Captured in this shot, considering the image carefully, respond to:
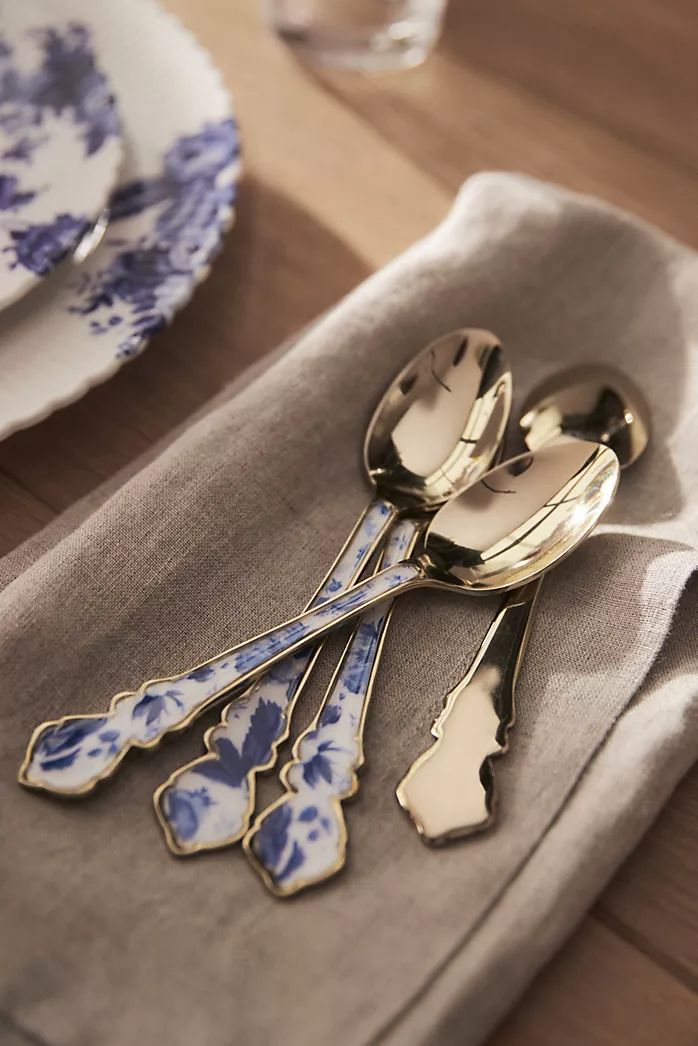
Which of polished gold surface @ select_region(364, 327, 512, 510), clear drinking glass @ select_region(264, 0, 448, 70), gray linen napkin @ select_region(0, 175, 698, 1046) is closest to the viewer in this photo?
gray linen napkin @ select_region(0, 175, 698, 1046)

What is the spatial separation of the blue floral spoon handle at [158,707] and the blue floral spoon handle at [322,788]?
0.05ft

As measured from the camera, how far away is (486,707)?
1.18 feet

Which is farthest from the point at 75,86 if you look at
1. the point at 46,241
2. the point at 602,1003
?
the point at 602,1003

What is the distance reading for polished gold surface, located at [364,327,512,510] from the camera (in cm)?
43

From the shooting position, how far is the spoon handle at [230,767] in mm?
321

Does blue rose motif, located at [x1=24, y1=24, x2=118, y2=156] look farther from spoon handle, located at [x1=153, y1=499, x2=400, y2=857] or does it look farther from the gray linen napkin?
spoon handle, located at [x1=153, y1=499, x2=400, y2=857]

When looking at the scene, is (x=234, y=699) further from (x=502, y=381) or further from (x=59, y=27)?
(x=59, y=27)

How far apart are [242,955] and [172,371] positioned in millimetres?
290

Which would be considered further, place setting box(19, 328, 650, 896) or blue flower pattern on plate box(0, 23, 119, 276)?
blue flower pattern on plate box(0, 23, 119, 276)

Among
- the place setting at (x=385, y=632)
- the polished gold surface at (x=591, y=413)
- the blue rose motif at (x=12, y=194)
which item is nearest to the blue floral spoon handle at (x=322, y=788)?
the place setting at (x=385, y=632)

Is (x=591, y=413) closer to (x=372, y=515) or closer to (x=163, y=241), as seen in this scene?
(x=372, y=515)

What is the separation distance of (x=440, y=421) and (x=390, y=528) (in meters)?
0.06

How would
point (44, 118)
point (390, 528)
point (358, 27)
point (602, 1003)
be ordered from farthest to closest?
1. point (358, 27)
2. point (44, 118)
3. point (390, 528)
4. point (602, 1003)

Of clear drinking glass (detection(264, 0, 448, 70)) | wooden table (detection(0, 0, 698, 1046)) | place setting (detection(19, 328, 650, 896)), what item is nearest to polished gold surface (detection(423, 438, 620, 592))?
place setting (detection(19, 328, 650, 896))
